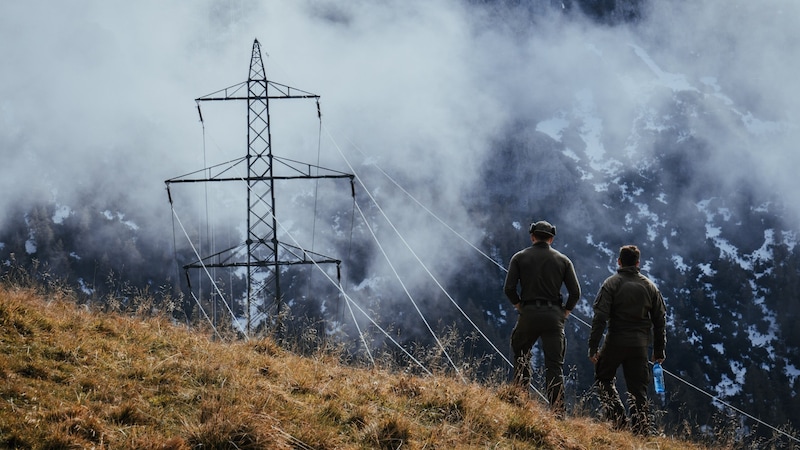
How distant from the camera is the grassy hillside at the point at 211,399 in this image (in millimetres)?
4254

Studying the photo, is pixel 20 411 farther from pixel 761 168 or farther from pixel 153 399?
pixel 761 168

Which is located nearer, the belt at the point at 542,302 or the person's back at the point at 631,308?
the person's back at the point at 631,308

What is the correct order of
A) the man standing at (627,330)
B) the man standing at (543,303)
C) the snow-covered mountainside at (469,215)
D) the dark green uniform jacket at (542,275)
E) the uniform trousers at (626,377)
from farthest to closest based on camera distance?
the snow-covered mountainside at (469,215) → the dark green uniform jacket at (542,275) → the man standing at (543,303) → the man standing at (627,330) → the uniform trousers at (626,377)

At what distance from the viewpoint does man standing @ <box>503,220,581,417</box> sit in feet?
25.1

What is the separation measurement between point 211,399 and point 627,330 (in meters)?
5.21

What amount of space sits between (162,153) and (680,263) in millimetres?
142245

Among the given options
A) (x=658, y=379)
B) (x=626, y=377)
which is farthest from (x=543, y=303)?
(x=658, y=379)

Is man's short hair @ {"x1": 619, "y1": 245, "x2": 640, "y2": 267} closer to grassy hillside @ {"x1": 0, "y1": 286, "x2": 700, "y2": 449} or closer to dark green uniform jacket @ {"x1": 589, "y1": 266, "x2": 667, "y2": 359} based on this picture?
dark green uniform jacket @ {"x1": 589, "y1": 266, "x2": 667, "y2": 359}

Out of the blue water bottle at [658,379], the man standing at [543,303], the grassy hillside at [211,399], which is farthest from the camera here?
the man standing at [543,303]

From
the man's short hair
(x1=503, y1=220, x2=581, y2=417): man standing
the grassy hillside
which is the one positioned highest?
the man's short hair

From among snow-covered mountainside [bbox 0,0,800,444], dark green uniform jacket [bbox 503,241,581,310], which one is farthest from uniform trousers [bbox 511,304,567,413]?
snow-covered mountainside [bbox 0,0,800,444]

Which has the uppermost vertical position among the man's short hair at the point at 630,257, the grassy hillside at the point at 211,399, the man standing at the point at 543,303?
the man's short hair at the point at 630,257

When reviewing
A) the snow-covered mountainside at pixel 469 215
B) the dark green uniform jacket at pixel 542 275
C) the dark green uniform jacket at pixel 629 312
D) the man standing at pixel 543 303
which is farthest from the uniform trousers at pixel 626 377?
the snow-covered mountainside at pixel 469 215

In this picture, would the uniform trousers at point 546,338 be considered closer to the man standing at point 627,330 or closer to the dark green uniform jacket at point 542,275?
the dark green uniform jacket at point 542,275
